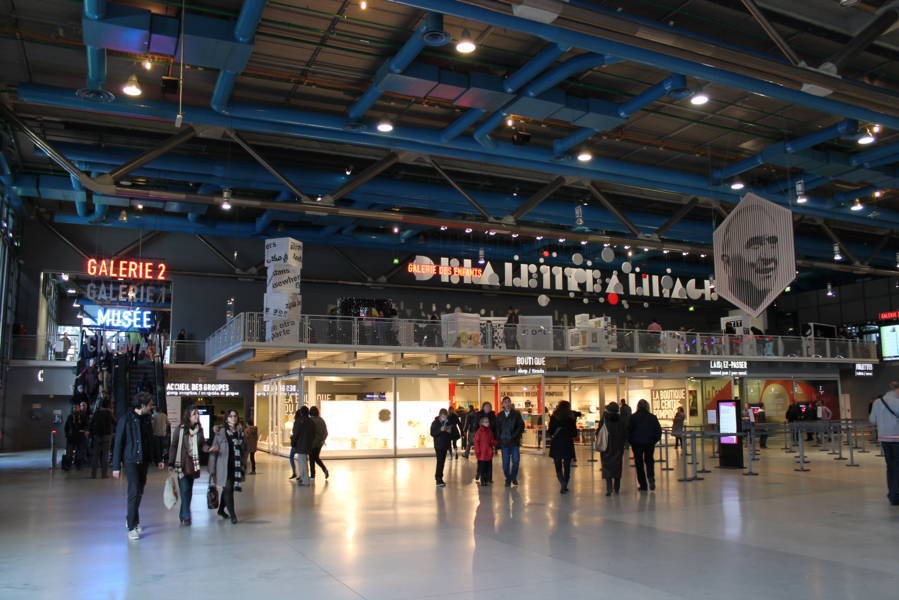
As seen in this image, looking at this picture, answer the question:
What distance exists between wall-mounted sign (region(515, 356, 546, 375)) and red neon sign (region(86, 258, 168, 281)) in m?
14.3

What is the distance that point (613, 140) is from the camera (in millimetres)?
19625

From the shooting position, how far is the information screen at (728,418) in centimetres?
1712

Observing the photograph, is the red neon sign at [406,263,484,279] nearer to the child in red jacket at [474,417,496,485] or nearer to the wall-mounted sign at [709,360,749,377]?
the child in red jacket at [474,417,496,485]

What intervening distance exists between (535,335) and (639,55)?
14.5 m

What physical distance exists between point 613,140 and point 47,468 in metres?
17.7

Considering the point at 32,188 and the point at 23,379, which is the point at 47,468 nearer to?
the point at 32,188

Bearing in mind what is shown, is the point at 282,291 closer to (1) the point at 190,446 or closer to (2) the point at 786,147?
(1) the point at 190,446

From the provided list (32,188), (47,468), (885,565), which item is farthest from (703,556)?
(32,188)

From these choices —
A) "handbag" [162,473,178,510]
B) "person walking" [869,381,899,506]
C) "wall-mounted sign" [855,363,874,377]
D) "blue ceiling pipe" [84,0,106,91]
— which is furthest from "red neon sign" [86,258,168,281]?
"wall-mounted sign" [855,363,874,377]

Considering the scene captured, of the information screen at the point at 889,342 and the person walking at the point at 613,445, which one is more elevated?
the information screen at the point at 889,342

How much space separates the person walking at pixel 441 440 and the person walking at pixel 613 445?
3459mm

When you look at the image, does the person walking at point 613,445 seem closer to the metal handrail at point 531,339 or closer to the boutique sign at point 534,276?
the boutique sign at point 534,276

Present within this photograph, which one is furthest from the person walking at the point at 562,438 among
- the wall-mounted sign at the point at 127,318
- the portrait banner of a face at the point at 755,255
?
the wall-mounted sign at the point at 127,318

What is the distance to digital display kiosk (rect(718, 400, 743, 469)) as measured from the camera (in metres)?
17.1
